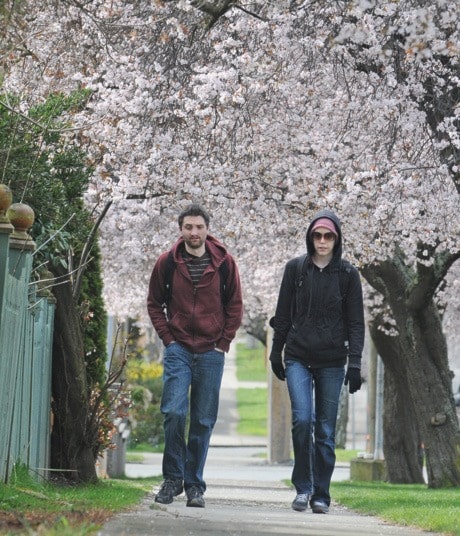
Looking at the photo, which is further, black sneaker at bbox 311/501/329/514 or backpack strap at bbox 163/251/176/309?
black sneaker at bbox 311/501/329/514

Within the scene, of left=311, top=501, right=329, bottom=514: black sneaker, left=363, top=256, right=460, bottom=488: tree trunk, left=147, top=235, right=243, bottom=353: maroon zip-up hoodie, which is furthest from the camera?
left=363, top=256, right=460, bottom=488: tree trunk

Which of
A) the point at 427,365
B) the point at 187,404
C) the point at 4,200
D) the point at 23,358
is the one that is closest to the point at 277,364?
the point at 187,404

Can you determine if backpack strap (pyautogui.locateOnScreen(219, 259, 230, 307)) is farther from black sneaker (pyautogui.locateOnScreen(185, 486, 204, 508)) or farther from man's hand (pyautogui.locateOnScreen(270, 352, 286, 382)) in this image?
black sneaker (pyautogui.locateOnScreen(185, 486, 204, 508))

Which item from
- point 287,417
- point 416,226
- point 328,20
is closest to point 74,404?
point 328,20

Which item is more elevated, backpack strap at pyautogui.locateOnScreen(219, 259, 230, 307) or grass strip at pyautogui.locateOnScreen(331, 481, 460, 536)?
backpack strap at pyautogui.locateOnScreen(219, 259, 230, 307)

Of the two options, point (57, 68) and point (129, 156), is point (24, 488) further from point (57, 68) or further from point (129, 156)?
point (57, 68)

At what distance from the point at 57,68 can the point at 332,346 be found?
6581 mm

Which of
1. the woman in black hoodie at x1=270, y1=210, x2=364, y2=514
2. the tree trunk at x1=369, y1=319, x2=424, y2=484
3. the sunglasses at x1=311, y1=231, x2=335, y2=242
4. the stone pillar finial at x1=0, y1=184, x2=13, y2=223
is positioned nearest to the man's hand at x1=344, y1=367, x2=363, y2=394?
the woman in black hoodie at x1=270, y1=210, x2=364, y2=514

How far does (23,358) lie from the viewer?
9.08 metres

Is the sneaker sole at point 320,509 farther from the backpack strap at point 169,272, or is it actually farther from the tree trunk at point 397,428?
the tree trunk at point 397,428

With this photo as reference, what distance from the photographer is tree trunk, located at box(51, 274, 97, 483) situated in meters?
11.0

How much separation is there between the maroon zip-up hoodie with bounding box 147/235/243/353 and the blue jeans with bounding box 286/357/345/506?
1.66 feet

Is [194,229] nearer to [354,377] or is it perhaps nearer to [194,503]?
[354,377]

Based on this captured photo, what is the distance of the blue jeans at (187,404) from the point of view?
872 centimetres
